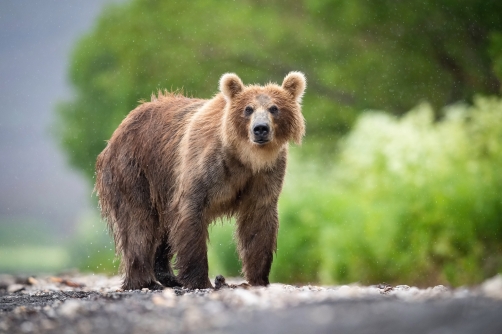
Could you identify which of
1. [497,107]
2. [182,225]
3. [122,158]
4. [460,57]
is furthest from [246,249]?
[460,57]

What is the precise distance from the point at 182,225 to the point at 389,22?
45.9 feet

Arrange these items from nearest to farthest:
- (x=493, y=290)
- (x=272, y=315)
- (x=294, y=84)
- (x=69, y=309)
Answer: (x=272, y=315) → (x=493, y=290) → (x=69, y=309) → (x=294, y=84)

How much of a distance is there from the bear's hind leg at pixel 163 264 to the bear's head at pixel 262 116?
5.15 ft

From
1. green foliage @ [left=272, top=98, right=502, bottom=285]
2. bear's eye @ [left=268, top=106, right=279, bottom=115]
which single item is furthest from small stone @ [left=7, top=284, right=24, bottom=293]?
green foliage @ [left=272, top=98, right=502, bottom=285]

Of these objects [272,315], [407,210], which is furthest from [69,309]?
[407,210]

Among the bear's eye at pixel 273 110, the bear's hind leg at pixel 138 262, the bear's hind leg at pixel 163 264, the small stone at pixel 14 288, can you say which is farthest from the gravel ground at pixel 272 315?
the small stone at pixel 14 288

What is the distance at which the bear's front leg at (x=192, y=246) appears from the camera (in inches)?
283

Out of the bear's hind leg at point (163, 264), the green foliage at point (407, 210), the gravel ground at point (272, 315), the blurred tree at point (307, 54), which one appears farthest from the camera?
the blurred tree at point (307, 54)

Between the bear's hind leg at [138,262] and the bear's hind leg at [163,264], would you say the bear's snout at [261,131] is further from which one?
the bear's hind leg at [163,264]

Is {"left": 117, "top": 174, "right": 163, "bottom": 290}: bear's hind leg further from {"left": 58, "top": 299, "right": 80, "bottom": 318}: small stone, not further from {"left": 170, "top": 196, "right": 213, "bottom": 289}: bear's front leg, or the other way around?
{"left": 58, "top": 299, "right": 80, "bottom": 318}: small stone

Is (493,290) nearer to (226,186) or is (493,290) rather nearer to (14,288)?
(226,186)

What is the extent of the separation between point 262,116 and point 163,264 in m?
2.02

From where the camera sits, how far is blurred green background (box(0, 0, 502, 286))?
1215 centimetres

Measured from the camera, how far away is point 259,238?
7.46 m
